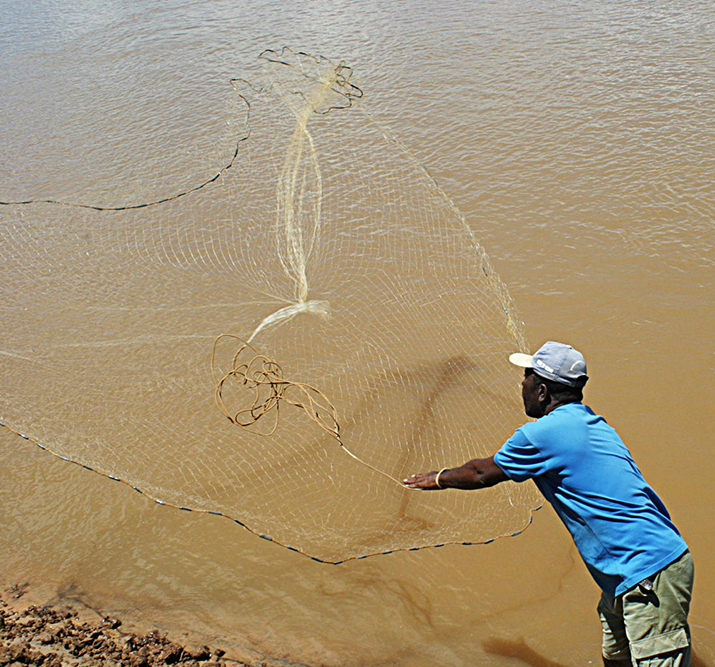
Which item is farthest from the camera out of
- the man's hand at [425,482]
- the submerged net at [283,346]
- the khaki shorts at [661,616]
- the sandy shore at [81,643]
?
the submerged net at [283,346]

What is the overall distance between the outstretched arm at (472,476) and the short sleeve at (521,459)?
0.05 meters

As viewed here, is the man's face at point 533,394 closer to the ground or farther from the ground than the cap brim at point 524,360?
closer to the ground

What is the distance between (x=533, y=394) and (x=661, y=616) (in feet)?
2.43

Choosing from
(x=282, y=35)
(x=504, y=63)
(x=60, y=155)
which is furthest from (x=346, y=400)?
(x=282, y=35)

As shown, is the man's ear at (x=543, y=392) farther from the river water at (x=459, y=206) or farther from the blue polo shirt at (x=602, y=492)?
the river water at (x=459, y=206)

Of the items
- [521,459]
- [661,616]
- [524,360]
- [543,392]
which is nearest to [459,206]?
[524,360]

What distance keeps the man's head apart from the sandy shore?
61.8 inches

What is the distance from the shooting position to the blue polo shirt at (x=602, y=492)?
196 centimetres

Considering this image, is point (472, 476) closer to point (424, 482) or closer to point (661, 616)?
point (424, 482)

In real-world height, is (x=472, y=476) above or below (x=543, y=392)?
below

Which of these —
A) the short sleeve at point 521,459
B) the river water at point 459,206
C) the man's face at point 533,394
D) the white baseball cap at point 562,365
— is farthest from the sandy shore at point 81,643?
the white baseball cap at point 562,365

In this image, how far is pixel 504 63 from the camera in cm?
743

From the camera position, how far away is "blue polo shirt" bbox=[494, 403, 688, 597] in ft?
6.42

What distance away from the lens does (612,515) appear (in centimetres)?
196
